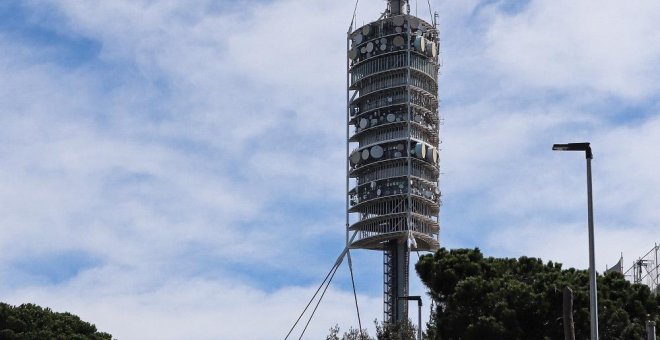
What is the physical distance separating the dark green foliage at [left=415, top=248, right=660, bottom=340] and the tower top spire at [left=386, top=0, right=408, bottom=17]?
176ft

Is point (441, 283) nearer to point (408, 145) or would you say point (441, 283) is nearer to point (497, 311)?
point (497, 311)

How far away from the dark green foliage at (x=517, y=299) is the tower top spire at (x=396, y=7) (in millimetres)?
53738

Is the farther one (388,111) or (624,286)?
(388,111)

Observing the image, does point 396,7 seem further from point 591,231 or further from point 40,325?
point 591,231

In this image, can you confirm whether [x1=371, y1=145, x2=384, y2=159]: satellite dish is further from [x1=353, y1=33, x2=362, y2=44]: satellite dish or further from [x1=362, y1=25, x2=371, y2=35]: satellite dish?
[x1=362, y1=25, x2=371, y2=35]: satellite dish

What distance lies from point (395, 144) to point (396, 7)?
1415 cm

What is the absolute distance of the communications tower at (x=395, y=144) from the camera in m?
116

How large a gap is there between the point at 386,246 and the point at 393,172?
21.6ft

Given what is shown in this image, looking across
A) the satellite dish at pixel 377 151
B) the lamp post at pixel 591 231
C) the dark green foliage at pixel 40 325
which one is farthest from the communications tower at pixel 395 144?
the lamp post at pixel 591 231

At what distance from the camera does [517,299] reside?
67.1 m

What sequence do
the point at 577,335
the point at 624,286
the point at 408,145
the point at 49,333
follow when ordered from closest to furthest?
1. the point at 577,335
2. the point at 624,286
3. the point at 49,333
4. the point at 408,145

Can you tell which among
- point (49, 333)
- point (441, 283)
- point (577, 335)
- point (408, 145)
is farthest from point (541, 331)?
point (408, 145)

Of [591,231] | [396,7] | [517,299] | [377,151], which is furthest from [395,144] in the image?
[591,231]

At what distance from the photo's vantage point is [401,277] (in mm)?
117375
